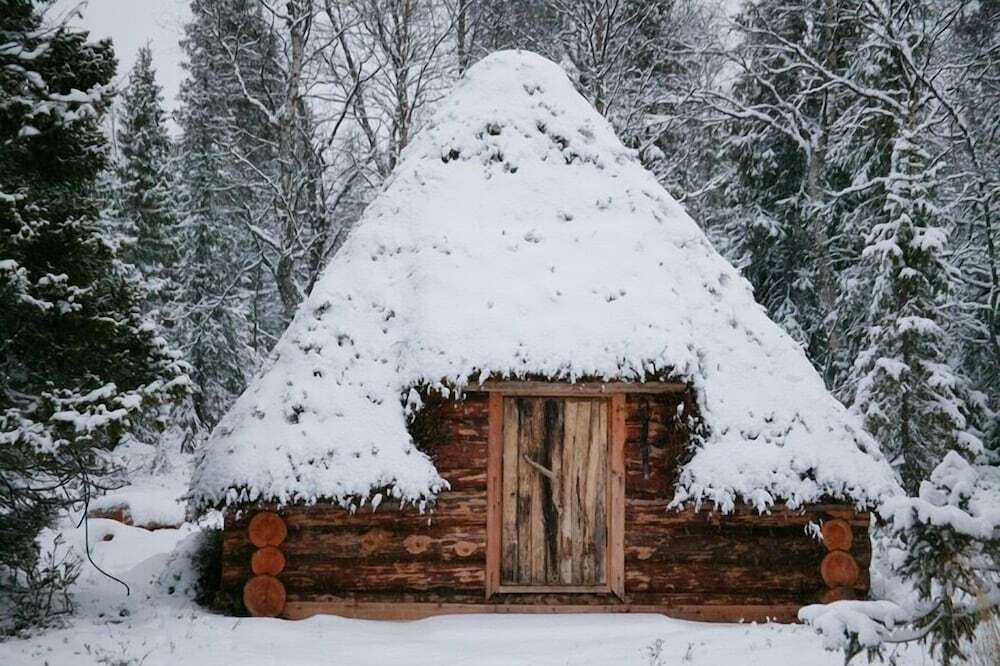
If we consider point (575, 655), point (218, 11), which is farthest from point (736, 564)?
point (218, 11)

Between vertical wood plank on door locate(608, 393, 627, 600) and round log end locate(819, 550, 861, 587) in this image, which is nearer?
round log end locate(819, 550, 861, 587)

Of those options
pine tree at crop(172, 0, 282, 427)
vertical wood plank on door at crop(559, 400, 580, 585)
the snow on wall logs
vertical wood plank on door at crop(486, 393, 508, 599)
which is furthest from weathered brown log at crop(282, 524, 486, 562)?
pine tree at crop(172, 0, 282, 427)

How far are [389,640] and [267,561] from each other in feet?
4.87

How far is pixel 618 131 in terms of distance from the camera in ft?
58.9

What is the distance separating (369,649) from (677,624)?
2.88 m

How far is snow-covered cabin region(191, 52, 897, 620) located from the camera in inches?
295

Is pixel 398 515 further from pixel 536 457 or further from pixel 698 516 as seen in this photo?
pixel 698 516

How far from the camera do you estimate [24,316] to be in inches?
252

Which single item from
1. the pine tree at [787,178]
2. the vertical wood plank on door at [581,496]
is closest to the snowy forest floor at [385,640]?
the vertical wood plank on door at [581,496]

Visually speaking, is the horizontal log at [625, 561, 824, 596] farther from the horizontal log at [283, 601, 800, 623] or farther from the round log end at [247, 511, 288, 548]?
the round log end at [247, 511, 288, 548]

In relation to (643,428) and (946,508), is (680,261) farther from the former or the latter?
(946,508)

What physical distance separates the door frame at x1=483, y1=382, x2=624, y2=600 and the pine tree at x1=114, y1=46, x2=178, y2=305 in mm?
18635

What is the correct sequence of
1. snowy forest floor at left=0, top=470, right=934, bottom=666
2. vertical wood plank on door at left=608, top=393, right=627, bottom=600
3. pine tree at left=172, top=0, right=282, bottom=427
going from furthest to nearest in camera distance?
pine tree at left=172, top=0, right=282, bottom=427
vertical wood plank on door at left=608, top=393, right=627, bottom=600
snowy forest floor at left=0, top=470, right=934, bottom=666

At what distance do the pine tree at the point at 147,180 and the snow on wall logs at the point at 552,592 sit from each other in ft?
59.6
